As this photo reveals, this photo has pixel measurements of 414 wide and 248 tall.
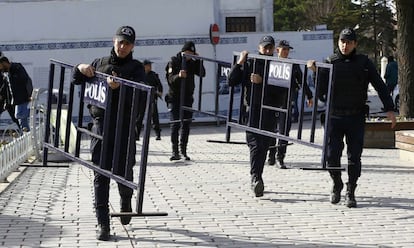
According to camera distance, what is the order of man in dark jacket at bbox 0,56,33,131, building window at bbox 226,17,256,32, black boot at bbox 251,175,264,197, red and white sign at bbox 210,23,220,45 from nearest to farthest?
black boot at bbox 251,175,264,197 → man in dark jacket at bbox 0,56,33,131 → red and white sign at bbox 210,23,220,45 → building window at bbox 226,17,256,32

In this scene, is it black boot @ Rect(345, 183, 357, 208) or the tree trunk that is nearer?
black boot @ Rect(345, 183, 357, 208)

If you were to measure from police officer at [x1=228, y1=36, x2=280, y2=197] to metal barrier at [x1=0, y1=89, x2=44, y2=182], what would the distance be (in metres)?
3.08

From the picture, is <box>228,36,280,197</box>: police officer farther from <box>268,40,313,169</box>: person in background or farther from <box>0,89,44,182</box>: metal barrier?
<box>0,89,44,182</box>: metal barrier

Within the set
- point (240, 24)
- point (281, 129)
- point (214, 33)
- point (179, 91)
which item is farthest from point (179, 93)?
point (240, 24)

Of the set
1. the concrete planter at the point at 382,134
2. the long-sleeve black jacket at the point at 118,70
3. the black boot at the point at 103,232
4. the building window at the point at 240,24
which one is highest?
the building window at the point at 240,24

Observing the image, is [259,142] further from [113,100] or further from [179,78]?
[179,78]

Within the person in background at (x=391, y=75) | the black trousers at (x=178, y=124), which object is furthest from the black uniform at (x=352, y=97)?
the person in background at (x=391, y=75)

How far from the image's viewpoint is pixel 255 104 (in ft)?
30.0

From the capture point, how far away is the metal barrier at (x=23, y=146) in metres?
10.3

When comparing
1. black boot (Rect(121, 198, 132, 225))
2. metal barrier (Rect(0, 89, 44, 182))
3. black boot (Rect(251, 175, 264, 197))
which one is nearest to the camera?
black boot (Rect(121, 198, 132, 225))

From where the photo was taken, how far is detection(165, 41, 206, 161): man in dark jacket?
40.9 feet

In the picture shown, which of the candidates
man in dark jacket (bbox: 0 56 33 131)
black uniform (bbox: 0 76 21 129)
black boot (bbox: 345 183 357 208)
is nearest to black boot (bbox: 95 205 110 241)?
black boot (bbox: 345 183 357 208)

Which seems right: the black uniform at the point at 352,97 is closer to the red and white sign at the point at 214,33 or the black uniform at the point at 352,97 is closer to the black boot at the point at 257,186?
the black boot at the point at 257,186

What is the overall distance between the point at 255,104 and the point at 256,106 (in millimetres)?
29
